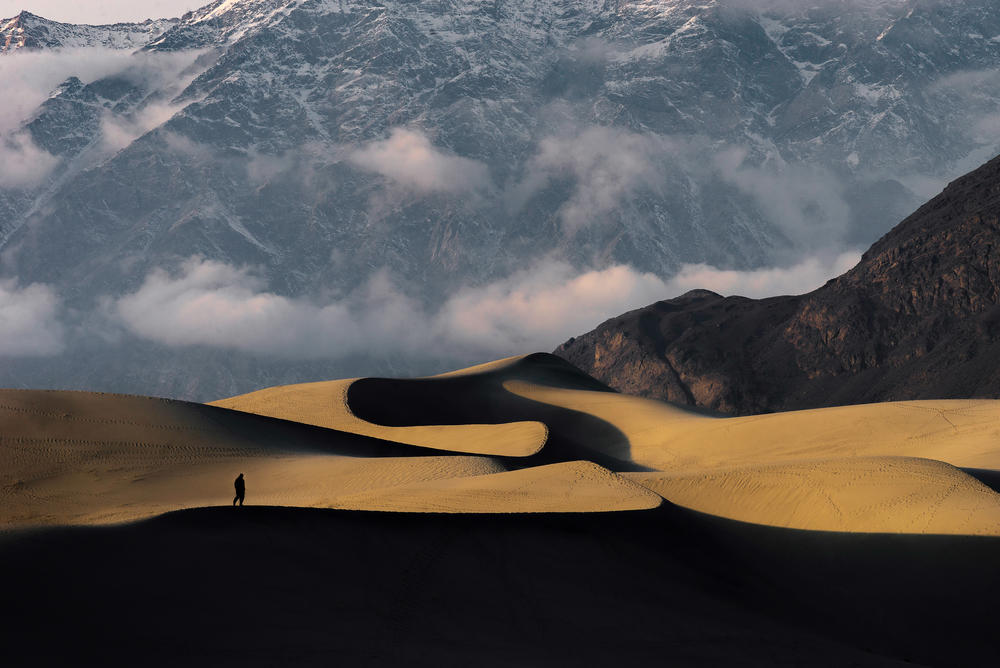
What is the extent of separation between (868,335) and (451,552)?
469 feet

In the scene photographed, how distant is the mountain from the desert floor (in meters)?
93.9

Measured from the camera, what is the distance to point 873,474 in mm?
35344

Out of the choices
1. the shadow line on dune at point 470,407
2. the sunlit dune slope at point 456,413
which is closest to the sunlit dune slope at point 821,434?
the shadow line on dune at point 470,407

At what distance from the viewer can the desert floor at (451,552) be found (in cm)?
1959

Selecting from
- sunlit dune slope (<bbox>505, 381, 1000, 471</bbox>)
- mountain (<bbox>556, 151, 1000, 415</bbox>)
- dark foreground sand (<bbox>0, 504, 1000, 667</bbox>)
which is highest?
mountain (<bbox>556, 151, 1000, 415</bbox>)

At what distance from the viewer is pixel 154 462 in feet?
136

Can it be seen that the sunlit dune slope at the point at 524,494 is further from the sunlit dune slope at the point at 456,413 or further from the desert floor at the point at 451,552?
the sunlit dune slope at the point at 456,413

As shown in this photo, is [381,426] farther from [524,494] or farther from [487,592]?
[487,592]

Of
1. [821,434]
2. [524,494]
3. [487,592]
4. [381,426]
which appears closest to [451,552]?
[487,592]

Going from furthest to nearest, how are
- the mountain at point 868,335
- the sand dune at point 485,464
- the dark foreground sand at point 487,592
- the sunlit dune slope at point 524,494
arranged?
the mountain at point 868,335, the sand dune at point 485,464, the sunlit dune slope at point 524,494, the dark foreground sand at point 487,592

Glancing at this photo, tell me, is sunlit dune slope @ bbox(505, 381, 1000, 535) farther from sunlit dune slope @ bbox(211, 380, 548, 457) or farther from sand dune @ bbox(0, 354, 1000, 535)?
sunlit dune slope @ bbox(211, 380, 548, 457)

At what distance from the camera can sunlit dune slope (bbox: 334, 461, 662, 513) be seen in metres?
29.7

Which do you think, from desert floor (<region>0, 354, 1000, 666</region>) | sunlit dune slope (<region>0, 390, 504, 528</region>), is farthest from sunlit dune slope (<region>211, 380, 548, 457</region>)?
sunlit dune slope (<region>0, 390, 504, 528</region>)

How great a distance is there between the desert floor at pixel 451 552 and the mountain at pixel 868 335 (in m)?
93.9
